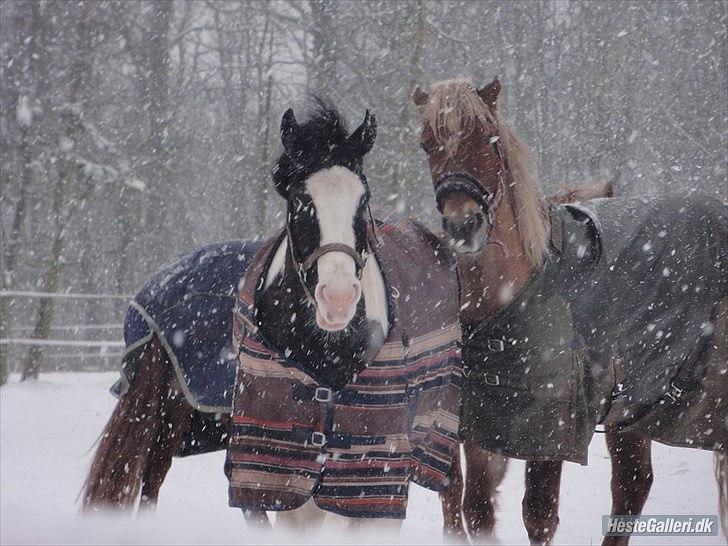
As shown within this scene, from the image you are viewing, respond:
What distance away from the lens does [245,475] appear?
2.49 metres

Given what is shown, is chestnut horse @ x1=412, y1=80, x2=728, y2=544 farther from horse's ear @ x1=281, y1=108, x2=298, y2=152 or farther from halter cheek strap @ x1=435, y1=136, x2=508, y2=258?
horse's ear @ x1=281, y1=108, x2=298, y2=152

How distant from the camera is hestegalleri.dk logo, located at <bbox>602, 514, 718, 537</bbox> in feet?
12.3

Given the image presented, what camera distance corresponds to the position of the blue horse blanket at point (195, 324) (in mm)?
3154

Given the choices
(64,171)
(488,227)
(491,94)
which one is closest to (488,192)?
(488,227)

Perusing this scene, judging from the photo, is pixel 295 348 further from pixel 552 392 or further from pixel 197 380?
pixel 552 392

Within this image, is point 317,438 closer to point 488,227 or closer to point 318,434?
point 318,434

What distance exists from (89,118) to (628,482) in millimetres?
10945

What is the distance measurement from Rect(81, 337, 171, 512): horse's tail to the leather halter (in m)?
1.35

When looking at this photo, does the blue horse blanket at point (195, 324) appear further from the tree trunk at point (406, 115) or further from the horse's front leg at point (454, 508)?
the tree trunk at point (406, 115)

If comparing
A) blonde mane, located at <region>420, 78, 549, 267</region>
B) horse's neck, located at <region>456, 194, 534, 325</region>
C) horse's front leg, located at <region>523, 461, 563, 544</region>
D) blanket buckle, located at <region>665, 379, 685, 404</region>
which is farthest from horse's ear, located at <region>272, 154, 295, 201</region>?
blanket buckle, located at <region>665, 379, 685, 404</region>

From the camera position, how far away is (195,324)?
3248mm

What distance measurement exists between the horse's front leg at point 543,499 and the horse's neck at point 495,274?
0.75 m

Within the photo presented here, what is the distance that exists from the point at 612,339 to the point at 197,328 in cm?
174

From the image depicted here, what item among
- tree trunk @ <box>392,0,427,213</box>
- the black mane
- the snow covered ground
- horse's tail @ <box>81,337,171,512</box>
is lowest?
the snow covered ground
